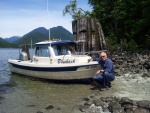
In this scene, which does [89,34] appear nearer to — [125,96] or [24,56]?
[24,56]

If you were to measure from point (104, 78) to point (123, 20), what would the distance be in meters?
25.1

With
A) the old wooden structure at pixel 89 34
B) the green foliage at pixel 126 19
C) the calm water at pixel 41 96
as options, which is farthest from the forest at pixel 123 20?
the calm water at pixel 41 96

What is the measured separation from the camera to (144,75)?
15555 millimetres

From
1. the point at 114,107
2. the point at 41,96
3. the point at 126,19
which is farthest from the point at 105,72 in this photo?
the point at 126,19

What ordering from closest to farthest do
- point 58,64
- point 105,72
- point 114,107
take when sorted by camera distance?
1. point 114,107
2. point 105,72
3. point 58,64

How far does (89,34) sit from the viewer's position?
20.6 meters

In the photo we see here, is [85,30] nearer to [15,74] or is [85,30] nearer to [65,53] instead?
[65,53]

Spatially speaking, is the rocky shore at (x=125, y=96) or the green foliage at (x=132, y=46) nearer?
the rocky shore at (x=125, y=96)

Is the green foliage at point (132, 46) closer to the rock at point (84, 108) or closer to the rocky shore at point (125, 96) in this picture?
the rocky shore at point (125, 96)

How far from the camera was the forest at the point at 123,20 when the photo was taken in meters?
31.5

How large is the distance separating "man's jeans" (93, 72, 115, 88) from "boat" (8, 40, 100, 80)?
5.57ft

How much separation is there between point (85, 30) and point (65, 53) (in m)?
4.45

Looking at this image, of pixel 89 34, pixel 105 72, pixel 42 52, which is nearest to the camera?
pixel 105 72

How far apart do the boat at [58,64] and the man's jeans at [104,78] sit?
1697 mm
